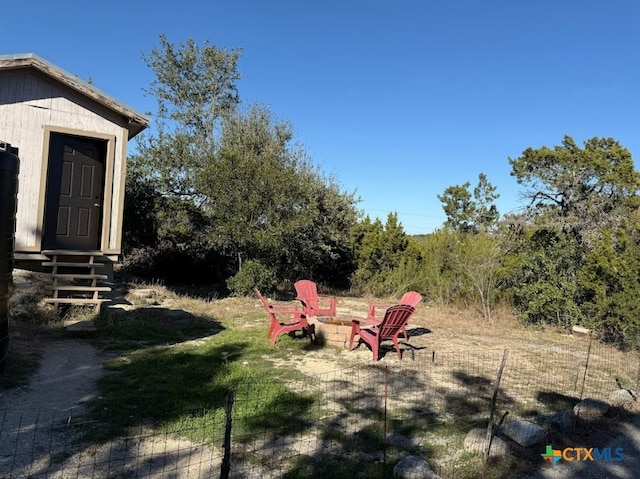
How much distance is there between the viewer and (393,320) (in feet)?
19.7

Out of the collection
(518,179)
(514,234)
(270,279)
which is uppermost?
(518,179)

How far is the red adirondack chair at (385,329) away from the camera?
589 centimetres

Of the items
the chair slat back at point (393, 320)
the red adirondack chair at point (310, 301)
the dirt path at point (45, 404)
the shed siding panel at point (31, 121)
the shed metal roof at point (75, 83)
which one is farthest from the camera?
the red adirondack chair at point (310, 301)

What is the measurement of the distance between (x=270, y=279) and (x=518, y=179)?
26.7 feet

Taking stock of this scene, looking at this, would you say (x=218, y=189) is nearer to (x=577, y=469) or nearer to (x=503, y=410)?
(x=503, y=410)

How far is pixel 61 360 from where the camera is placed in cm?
529

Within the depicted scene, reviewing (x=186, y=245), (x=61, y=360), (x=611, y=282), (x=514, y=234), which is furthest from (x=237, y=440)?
(x=186, y=245)

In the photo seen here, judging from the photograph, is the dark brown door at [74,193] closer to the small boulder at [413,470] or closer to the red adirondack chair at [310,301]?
the red adirondack chair at [310,301]

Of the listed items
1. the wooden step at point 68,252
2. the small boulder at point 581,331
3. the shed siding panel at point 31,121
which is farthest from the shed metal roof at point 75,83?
the small boulder at point 581,331

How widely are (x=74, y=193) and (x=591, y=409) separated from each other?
745cm

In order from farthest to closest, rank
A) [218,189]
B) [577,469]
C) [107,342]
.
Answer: [218,189] < [107,342] < [577,469]

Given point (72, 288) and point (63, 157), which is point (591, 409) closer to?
point (72, 288)

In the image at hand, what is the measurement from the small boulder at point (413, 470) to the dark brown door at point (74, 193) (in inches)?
250

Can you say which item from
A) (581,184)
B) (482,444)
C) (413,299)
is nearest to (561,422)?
(482,444)
